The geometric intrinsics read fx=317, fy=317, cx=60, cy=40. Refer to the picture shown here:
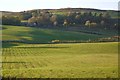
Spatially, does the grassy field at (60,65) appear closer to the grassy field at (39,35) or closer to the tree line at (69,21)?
the grassy field at (39,35)

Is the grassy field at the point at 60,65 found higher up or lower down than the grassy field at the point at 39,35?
lower down

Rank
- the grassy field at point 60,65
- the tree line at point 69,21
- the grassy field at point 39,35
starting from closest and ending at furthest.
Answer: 1. the grassy field at point 60,65
2. the grassy field at point 39,35
3. the tree line at point 69,21

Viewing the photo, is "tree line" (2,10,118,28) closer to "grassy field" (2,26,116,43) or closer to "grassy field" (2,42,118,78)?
"grassy field" (2,26,116,43)

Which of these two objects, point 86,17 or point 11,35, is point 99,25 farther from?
point 11,35

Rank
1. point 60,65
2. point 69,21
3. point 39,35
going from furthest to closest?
point 69,21 < point 39,35 < point 60,65

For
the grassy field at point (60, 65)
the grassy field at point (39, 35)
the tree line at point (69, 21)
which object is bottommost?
the grassy field at point (60, 65)

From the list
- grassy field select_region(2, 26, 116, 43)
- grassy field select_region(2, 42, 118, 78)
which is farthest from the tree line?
grassy field select_region(2, 42, 118, 78)

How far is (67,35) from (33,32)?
14.7 metres

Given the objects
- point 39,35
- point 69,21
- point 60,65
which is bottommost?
point 60,65

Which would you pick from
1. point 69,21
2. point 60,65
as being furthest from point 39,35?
point 60,65

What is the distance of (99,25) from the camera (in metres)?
164

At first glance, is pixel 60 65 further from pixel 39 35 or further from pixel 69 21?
pixel 69 21

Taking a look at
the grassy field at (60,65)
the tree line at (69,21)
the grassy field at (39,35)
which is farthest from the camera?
the tree line at (69,21)

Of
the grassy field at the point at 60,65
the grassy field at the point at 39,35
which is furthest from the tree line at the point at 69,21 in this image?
the grassy field at the point at 60,65
